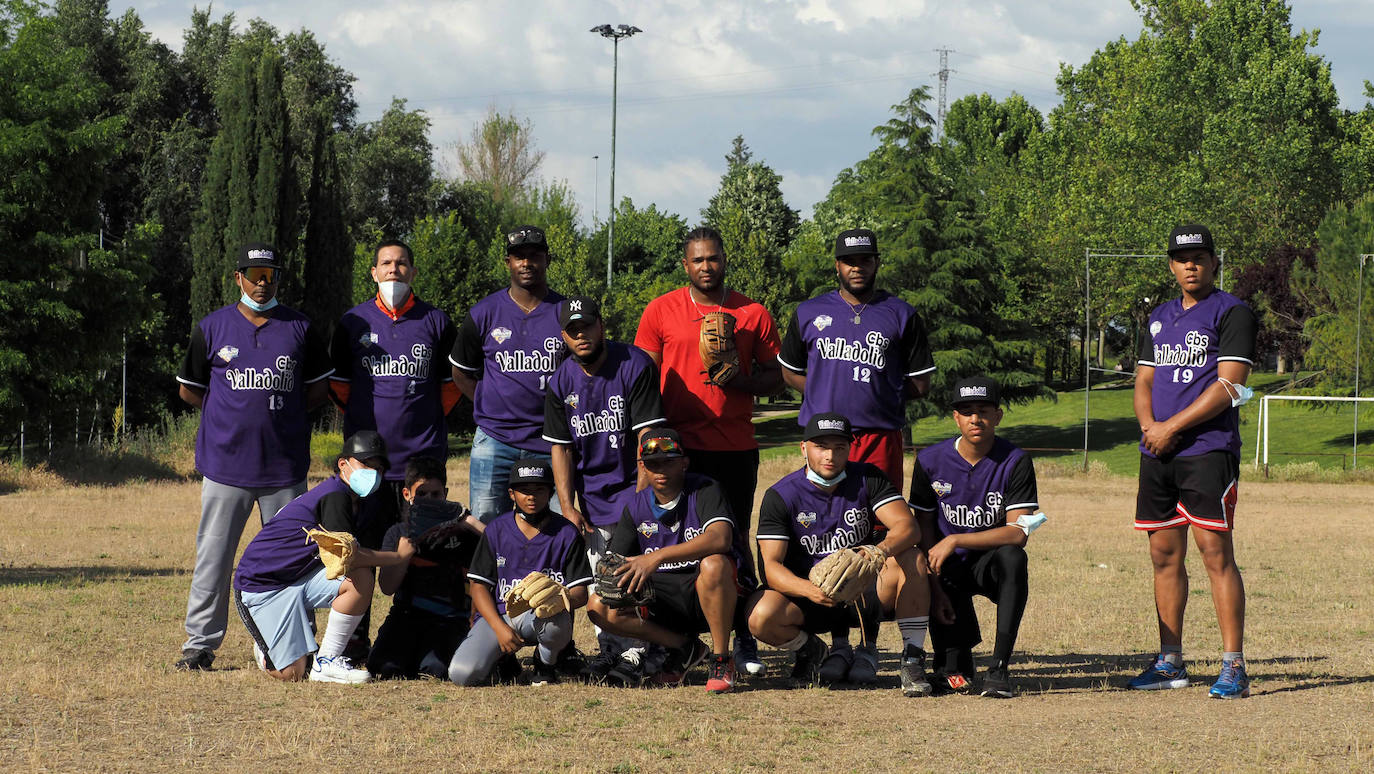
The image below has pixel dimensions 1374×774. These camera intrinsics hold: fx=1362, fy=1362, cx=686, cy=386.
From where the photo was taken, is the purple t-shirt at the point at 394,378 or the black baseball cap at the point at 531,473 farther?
the purple t-shirt at the point at 394,378

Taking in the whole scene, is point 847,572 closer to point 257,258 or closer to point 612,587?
point 612,587

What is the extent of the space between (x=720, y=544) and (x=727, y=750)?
1.60 metres

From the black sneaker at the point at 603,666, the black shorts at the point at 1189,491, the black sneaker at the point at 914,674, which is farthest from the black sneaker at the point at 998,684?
the black sneaker at the point at 603,666

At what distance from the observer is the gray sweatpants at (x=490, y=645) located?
755cm

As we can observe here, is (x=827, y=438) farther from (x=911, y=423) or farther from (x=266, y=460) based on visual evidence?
(x=911, y=423)

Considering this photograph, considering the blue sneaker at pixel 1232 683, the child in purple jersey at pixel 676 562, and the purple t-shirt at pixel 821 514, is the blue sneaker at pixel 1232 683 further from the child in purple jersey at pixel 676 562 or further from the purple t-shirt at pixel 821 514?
the child in purple jersey at pixel 676 562

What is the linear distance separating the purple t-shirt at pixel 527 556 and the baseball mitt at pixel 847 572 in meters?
1.36

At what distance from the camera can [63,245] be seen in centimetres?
2475

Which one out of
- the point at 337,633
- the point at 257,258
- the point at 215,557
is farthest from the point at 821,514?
the point at 257,258

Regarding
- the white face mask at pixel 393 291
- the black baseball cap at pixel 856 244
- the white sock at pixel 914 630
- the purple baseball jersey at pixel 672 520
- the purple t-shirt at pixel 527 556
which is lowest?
the white sock at pixel 914 630

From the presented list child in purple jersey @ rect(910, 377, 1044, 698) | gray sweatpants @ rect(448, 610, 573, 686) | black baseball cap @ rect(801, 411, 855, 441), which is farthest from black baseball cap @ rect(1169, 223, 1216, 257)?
gray sweatpants @ rect(448, 610, 573, 686)

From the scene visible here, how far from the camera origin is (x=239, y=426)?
321 inches

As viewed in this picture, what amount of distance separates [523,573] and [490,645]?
0.44 m

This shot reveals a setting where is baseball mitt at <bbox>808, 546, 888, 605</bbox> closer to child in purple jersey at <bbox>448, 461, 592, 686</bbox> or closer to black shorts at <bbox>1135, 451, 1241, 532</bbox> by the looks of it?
child in purple jersey at <bbox>448, 461, 592, 686</bbox>
